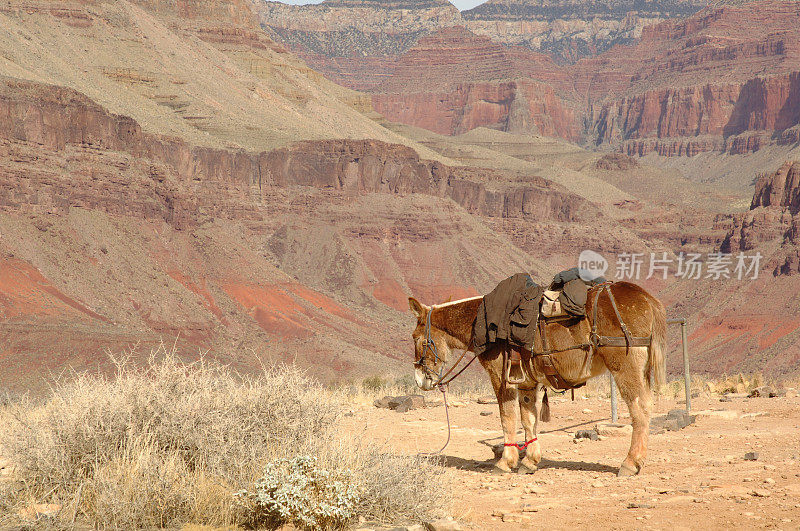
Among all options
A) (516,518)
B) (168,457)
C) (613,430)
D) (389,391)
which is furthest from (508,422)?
(389,391)

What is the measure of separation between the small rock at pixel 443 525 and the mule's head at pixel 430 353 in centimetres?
348

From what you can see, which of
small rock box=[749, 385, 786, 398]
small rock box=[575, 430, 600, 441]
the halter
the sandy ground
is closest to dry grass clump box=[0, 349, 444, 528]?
the sandy ground

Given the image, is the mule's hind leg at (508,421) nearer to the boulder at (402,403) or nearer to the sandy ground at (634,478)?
the sandy ground at (634,478)

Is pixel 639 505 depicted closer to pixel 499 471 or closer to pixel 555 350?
pixel 555 350

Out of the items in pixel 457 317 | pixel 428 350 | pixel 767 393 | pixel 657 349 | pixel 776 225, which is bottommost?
pixel 767 393

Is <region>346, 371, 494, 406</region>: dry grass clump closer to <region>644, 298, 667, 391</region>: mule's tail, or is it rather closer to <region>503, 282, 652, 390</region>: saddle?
<region>503, 282, 652, 390</region>: saddle

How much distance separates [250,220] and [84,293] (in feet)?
121

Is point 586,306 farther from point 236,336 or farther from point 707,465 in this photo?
point 236,336

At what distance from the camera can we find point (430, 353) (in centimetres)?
1134

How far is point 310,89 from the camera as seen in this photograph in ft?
482

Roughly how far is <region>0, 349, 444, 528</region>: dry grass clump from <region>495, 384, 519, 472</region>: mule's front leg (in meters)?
2.34

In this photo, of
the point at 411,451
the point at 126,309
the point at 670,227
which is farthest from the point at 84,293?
the point at 670,227

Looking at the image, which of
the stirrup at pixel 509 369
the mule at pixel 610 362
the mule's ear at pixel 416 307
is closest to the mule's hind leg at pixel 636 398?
the mule at pixel 610 362

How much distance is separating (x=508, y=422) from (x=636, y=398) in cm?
159
